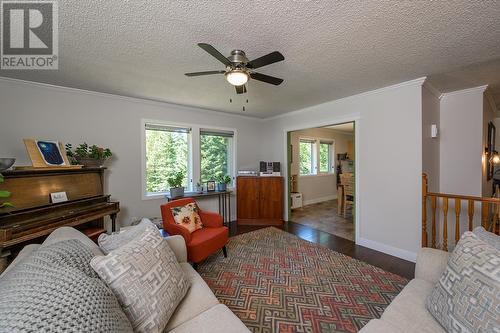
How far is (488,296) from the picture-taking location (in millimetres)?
904

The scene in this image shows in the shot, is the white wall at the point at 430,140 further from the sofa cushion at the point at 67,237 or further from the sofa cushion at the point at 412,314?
the sofa cushion at the point at 67,237

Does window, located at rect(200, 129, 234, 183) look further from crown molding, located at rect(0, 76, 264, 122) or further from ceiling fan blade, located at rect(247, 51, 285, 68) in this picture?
ceiling fan blade, located at rect(247, 51, 285, 68)

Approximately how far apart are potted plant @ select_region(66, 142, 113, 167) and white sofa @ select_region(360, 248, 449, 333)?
135 inches

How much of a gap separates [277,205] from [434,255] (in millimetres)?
3040

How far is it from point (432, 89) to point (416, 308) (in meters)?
3.14

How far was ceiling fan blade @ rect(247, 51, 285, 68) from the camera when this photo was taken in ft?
5.07

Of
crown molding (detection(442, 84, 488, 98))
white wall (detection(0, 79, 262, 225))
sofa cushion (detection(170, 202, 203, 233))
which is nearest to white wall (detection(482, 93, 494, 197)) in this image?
crown molding (detection(442, 84, 488, 98))

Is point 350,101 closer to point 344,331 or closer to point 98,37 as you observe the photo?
point 344,331

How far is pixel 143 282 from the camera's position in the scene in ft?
3.56

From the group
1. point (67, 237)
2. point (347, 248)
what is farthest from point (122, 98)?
point (347, 248)

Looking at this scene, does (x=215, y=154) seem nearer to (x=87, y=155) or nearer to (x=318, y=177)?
(x=87, y=155)

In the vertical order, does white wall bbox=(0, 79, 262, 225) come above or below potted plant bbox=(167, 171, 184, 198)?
above

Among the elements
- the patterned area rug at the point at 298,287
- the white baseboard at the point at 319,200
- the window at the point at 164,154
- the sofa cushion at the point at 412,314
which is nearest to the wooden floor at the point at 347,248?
the patterned area rug at the point at 298,287

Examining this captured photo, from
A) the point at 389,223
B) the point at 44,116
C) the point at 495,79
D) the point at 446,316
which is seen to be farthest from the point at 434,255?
the point at 44,116
